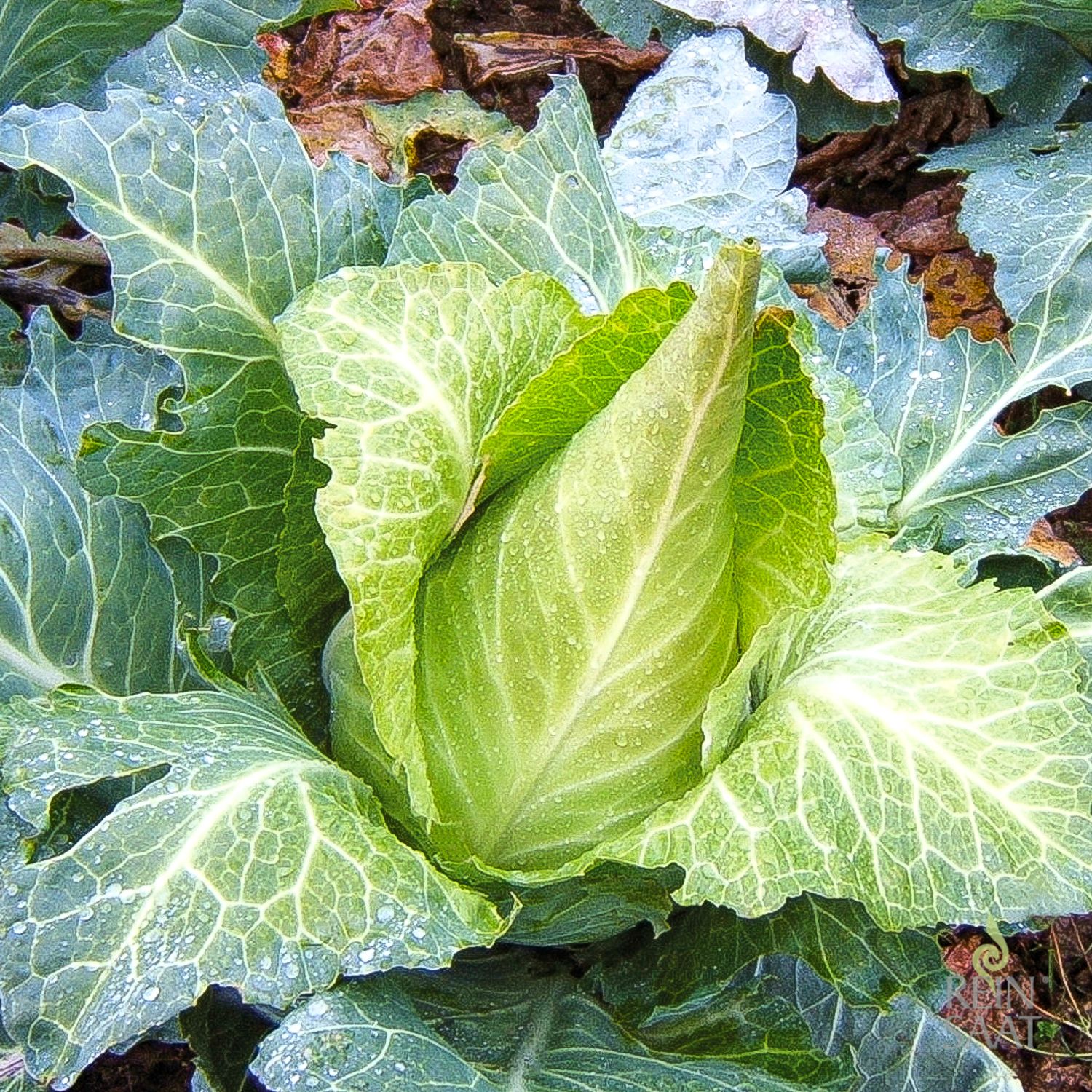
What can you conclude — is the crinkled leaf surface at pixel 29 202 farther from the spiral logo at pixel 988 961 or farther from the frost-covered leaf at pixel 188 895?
the spiral logo at pixel 988 961

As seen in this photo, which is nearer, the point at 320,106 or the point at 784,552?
the point at 784,552

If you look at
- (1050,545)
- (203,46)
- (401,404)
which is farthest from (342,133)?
(1050,545)

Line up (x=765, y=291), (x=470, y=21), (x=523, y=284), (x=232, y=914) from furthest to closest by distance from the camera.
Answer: (x=470, y=21), (x=765, y=291), (x=523, y=284), (x=232, y=914)

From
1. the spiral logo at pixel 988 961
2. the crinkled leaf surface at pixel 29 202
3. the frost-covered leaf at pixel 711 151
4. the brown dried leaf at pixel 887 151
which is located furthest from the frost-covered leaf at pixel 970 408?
the crinkled leaf surface at pixel 29 202

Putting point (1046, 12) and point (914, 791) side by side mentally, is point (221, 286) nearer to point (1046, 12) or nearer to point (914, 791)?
point (914, 791)

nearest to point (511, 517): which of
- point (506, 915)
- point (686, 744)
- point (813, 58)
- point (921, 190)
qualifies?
point (686, 744)

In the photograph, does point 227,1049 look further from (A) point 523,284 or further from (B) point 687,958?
(A) point 523,284
